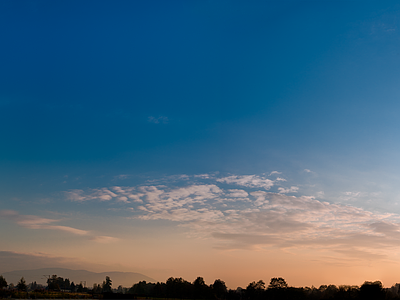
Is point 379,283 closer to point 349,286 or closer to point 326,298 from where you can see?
point 349,286

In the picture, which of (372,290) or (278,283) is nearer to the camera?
(372,290)

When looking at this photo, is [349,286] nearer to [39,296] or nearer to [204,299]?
[204,299]

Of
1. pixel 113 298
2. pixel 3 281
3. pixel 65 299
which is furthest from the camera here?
pixel 3 281

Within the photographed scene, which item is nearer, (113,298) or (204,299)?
(113,298)

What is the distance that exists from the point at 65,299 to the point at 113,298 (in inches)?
1108

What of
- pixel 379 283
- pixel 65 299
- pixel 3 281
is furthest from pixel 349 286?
pixel 3 281

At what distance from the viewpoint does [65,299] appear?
142 meters

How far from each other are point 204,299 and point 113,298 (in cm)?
6016

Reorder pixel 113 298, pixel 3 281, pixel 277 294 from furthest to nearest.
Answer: pixel 277 294
pixel 3 281
pixel 113 298

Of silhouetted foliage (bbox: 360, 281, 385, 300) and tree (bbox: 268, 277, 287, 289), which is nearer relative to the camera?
silhouetted foliage (bbox: 360, 281, 385, 300)

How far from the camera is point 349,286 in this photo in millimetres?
166250

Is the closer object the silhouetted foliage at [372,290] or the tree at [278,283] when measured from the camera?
the silhouetted foliage at [372,290]

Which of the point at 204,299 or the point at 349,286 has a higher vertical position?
the point at 349,286

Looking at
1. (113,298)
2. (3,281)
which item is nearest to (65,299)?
(113,298)
